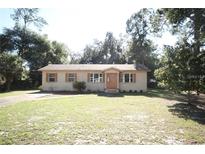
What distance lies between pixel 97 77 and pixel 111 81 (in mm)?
1093

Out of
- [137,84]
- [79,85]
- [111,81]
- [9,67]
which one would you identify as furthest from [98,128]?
[137,84]

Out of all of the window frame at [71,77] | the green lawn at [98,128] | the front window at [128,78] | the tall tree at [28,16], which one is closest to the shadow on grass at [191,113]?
the green lawn at [98,128]

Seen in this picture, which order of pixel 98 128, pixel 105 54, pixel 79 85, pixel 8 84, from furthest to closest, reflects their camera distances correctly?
pixel 105 54 < pixel 79 85 < pixel 8 84 < pixel 98 128

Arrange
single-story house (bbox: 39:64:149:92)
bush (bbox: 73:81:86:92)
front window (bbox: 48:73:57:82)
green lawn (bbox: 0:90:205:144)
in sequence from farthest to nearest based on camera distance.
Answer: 1. front window (bbox: 48:73:57:82)
2. single-story house (bbox: 39:64:149:92)
3. bush (bbox: 73:81:86:92)
4. green lawn (bbox: 0:90:205:144)

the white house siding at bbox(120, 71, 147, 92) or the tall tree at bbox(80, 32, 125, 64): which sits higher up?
the tall tree at bbox(80, 32, 125, 64)

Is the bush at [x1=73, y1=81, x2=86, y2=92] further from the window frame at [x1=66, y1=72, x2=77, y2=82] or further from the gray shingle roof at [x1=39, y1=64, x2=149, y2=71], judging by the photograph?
the gray shingle roof at [x1=39, y1=64, x2=149, y2=71]

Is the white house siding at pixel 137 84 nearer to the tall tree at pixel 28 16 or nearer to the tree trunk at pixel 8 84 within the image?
the tree trunk at pixel 8 84

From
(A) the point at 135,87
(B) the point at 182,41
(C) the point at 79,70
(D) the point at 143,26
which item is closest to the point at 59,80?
(C) the point at 79,70

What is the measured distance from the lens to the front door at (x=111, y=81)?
59.1ft

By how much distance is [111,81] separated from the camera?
18.0 m

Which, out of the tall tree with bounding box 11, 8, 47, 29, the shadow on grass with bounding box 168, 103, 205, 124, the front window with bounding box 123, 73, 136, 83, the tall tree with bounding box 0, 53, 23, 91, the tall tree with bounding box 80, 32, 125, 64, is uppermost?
the tall tree with bounding box 11, 8, 47, 29

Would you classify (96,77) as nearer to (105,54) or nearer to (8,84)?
(105,54)

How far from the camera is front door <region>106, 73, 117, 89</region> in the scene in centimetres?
1802

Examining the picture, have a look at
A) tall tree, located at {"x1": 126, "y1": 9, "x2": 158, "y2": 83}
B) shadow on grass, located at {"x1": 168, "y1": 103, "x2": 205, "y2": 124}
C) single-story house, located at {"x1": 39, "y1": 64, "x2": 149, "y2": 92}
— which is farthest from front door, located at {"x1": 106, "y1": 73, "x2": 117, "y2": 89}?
shadow on grass, located at {"x1": 168, "y1": 103, "x2": 205, "y2": 124}
